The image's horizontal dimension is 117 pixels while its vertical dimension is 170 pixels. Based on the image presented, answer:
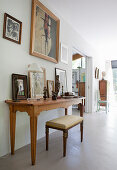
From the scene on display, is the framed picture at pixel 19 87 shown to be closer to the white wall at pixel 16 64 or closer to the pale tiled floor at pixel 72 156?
the white wall at pixel 16 64

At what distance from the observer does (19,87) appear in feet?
6.80

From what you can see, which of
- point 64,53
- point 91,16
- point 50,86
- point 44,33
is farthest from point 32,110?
point 91,16

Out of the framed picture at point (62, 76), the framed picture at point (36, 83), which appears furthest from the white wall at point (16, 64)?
the framed picture at point (62, 76)

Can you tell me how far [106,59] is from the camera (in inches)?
306

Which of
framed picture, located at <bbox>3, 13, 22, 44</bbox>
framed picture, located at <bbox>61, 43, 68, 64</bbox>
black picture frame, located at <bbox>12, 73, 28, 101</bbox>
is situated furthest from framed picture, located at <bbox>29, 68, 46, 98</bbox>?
framed picture, located at <bbox>61, 43, 68, 64</bbox>

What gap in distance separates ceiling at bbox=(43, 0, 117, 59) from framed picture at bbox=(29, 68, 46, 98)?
156 centimetres

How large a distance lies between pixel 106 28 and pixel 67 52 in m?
1.38

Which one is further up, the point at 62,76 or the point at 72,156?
the point at 62,76

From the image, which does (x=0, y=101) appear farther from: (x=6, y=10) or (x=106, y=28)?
(x=106, y=28)

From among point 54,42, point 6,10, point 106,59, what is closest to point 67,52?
point 54,42

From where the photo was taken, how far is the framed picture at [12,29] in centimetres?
195

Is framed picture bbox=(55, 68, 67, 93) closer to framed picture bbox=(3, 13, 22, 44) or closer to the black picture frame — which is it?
the black picture frame

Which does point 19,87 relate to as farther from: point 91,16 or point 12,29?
point 91,16

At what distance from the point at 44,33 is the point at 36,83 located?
40.2 inches
